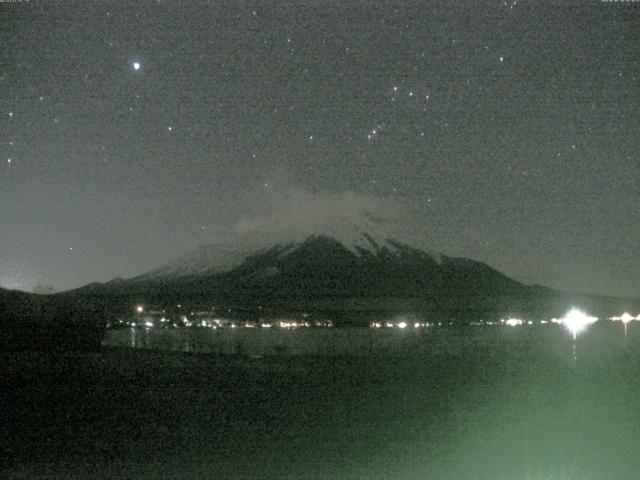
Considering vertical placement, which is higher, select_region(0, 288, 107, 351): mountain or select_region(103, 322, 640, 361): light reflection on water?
select_region(0, 288, 107, 351): mountain

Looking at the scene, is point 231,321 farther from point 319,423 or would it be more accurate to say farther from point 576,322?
point 319,423

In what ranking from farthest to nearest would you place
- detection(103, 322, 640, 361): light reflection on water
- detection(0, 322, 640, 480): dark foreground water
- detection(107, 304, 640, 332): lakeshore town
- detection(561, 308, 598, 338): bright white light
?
detection(107, 304, 640, 332): lakeshore town
detection(561, 308, 598, 338): bright white light
detection(103, 322, 640, 361): light reflection on water
detection(0, 322, 640, 480): dark foreground water

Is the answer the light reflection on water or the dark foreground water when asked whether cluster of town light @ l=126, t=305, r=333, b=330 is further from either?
the dark foreground water

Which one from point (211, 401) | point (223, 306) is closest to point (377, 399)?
point (211, 401)

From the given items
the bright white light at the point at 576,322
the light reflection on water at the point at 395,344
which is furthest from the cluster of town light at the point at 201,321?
the light reflection on water at the point at 395,344

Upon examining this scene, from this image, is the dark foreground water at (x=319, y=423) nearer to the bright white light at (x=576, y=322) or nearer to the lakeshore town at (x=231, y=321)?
the bright white light at (x=576, y=322)

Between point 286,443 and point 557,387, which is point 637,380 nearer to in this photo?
point 557,387

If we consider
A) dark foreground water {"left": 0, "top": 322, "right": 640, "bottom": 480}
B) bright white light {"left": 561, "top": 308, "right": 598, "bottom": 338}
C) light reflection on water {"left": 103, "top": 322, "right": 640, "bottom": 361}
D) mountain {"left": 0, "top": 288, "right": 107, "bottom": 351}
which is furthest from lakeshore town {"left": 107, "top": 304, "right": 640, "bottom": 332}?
dark foreground water {"left": 0, "top": 322, "right": 640, "bottom": 480}

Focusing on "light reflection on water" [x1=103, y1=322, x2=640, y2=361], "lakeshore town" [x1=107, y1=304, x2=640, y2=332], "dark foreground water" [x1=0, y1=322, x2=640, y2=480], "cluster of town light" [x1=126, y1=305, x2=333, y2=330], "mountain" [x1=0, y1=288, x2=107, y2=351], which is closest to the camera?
"dark foreground water" [x1=0, y1=322, x2=640, y2=480]

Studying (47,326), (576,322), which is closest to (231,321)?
(576,322)
